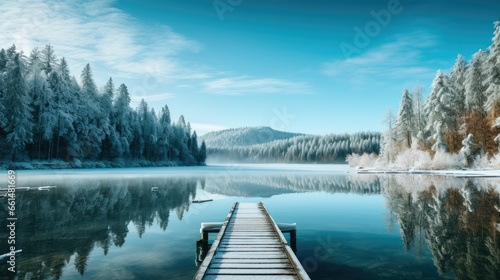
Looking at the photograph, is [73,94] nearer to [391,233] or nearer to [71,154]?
[71,154]

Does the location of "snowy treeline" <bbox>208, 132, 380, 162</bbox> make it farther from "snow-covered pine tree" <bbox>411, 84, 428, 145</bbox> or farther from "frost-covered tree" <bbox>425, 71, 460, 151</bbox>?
"frost-covered tree" <bbox>425, 71, 460, 151</bbox>

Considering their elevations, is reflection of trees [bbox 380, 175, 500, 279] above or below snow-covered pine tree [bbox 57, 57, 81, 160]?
below

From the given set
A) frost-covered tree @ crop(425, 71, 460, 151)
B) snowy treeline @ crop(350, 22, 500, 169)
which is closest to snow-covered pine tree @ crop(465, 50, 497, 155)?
snowy treeline @ crop(350, 22, 500, 169)

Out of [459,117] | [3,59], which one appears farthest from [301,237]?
[3,59]

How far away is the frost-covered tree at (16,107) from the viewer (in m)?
45.7

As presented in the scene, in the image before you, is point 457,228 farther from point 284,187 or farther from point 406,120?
point 406,120

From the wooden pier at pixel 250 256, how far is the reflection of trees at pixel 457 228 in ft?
14.2

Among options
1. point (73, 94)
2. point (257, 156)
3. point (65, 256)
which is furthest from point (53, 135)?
point (257, 156)

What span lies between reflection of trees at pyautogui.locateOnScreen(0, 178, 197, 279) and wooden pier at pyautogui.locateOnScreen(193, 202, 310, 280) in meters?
3.66

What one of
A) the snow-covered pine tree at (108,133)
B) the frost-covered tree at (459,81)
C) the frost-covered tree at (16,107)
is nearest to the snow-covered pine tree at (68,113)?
the frost-covered tree at (16,107)

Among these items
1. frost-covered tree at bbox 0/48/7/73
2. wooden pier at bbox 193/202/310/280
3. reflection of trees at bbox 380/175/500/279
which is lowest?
reflection of trees at bbox 380/175/500/279

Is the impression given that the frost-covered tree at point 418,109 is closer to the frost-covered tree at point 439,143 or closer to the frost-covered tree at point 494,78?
the frost-covered tree at point 439,143

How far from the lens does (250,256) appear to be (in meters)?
7.72

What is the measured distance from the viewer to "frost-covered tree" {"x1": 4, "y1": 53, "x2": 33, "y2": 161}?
45688mm
